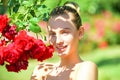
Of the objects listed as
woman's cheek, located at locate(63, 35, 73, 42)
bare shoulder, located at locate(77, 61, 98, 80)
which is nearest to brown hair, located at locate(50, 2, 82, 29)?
woman's cheek, located at locate(63, 35, 73, 42)

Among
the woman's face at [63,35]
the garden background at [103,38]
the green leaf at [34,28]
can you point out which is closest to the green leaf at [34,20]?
the green leaf at [34,28]

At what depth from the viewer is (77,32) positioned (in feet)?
12.8

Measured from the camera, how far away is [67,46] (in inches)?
151

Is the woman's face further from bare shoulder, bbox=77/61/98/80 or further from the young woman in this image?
bare shoulder, bbox=77/61/98/80

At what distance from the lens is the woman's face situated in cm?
382

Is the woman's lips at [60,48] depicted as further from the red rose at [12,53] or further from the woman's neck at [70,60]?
the red rose at [12,53]

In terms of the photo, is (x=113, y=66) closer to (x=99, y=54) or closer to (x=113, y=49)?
(x=99, y=54)

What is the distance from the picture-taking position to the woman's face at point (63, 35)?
12.5ft

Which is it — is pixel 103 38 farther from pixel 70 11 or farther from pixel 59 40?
pixel 59 40

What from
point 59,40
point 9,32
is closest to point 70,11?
point 59,40

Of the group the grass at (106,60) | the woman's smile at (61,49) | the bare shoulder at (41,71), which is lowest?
the grass at (106,60)

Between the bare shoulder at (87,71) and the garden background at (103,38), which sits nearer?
the bare shoulder at (87,71)

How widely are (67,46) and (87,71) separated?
22 cm

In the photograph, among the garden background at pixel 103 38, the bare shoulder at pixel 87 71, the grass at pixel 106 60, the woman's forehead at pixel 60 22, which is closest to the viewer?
the bare shoulder at pixel 87 71
